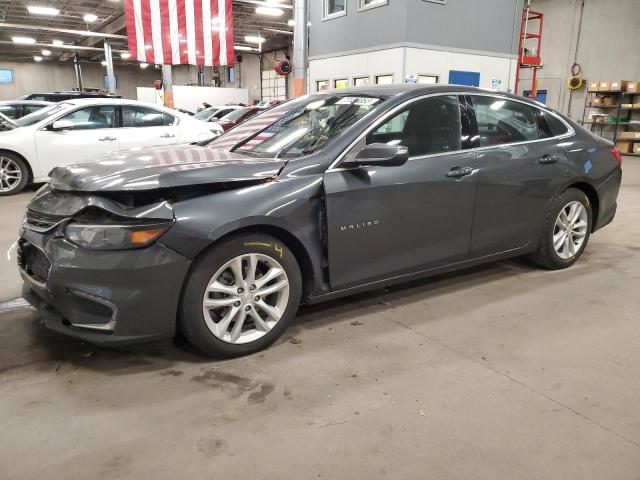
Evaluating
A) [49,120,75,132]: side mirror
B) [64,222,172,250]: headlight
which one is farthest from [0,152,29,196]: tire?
[64,222,172,250]: headlight

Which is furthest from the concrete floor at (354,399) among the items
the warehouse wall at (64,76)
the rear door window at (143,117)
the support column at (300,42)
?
the warehouse wall at (64,76)

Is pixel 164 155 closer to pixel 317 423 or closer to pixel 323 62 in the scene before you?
pixel 317 423

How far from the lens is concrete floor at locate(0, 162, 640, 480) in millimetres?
1851

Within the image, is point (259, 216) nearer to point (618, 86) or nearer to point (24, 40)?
point (618, 86)

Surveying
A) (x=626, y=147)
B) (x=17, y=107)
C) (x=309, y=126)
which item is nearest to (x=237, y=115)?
(x=17, y=107)

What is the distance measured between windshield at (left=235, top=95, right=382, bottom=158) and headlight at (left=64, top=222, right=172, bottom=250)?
3.01 feet

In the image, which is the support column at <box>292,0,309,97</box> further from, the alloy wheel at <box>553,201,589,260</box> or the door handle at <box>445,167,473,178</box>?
the door handle at <box>445,167,473,178</box>

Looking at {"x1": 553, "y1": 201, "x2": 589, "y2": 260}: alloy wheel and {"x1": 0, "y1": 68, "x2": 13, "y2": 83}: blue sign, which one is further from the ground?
{"x1": 0, "y1": 68, "x2": 13, "y2": 83}: blue sign

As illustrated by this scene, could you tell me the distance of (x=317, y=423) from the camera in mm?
2078

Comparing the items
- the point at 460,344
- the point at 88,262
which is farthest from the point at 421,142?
the point at 88,262

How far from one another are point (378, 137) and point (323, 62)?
964 cm

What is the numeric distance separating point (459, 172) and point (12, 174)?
6.71 metres

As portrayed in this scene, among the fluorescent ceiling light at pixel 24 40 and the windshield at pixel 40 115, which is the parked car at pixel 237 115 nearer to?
the windshield at pixel 40 115

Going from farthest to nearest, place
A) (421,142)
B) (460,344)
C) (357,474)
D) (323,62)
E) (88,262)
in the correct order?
(323,62) < (421,142) < (460,344) < (88,262) < (357,474)
